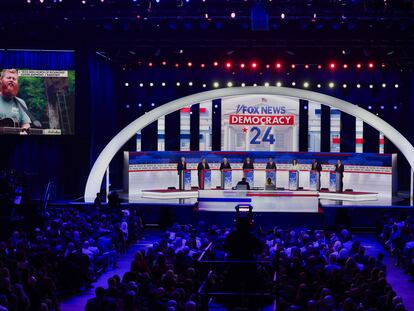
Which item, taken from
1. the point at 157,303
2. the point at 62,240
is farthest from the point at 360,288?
the point at 62,240

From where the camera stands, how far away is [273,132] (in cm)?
3228

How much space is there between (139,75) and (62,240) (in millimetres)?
16658

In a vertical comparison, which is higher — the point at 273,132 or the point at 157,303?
the point at 273,132

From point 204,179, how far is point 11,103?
8989 millimetres

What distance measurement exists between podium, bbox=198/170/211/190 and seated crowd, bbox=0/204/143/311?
7494 millimetres

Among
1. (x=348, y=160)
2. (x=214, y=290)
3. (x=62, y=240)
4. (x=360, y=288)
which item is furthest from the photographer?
(x=348, y=160)

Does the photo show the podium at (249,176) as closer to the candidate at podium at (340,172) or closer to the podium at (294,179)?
the podium at (294,179)

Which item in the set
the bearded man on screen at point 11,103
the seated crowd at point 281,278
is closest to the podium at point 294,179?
the bearded man on screen at point 11,103

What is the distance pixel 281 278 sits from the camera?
12.3m

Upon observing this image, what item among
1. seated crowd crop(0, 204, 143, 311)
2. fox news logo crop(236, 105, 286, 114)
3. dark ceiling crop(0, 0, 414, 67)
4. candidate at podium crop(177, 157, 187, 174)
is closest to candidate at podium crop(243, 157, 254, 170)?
candidate at podium crop(177, 157, 187, 174)

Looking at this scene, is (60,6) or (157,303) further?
(60,6)

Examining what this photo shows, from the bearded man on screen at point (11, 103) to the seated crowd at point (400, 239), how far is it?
1272cm

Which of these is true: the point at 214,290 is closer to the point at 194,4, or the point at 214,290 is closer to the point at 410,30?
the point at 194,4

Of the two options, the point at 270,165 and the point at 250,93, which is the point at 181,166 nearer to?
the point at 270,165
